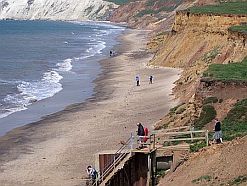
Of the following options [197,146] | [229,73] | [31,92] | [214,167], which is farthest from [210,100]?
[31,92]

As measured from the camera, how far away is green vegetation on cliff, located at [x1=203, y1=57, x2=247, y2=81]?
28222 millimetres

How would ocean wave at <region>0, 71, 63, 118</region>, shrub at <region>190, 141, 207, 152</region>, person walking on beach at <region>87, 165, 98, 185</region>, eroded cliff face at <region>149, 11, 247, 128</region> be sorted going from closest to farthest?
1. shrub at <region>190, 141, 207, 152</region>
2. person walking on beach at <region>87, 165, 98, 185</region>
3. eroded cliff face at <region>149, 11, 247, 128</region>
4. ocean wave at <region>0, 71, 63, 118</region>

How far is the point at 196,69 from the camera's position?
4597 cm

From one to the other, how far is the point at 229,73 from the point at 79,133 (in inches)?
356

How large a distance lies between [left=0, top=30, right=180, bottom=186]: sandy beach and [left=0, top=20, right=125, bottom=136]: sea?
1817mm

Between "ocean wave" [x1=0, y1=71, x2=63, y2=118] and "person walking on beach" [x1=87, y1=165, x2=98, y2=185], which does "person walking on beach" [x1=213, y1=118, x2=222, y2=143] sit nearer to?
"person walking on beach" [x1=87, y1=165, x2=98, y2=185]

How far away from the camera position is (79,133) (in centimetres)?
3388

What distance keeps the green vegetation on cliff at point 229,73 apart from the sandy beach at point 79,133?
4.50 m

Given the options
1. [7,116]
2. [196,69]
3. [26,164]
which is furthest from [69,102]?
[26,164]

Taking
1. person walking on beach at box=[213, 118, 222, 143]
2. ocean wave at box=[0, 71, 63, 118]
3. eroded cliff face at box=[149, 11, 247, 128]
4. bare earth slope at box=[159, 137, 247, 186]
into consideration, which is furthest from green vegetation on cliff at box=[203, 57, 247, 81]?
ocean wave at box=[0, 71, 63, 118]

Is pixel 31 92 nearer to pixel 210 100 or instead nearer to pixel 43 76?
pixel 43 76

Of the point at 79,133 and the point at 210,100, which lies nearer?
the point at 210,100

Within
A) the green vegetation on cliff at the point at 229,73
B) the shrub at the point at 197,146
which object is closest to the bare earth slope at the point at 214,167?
the shrub at the point at 197,146

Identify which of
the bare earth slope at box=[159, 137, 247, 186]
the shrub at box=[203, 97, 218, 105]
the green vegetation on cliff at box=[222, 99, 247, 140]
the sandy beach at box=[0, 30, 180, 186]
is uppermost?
the shrub at box=[203, 97, 218, 105]
